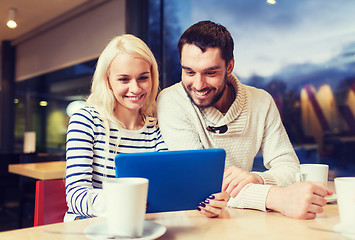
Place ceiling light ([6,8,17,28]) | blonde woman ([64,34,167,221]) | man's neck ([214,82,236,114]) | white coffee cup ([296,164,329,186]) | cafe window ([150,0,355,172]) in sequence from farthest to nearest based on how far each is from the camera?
ceiling light ([6,8,17,28])
cafe window ([150,0,355,172])
man's neck ([214,82,236,114])
blonde woman ([64,34,167,221])
white coffee cup ([296,164,329,186])

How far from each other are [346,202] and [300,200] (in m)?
0.19

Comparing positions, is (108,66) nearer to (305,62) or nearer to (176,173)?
(176,173)

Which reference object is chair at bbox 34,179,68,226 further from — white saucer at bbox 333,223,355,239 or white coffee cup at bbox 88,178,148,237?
white saucer at bbox 333,223,355,239

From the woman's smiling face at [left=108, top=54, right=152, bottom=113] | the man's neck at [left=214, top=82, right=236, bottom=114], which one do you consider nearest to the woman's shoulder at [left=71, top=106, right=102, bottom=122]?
the woman's smiling face at [left=108, top=54, right=152, bottom=113]

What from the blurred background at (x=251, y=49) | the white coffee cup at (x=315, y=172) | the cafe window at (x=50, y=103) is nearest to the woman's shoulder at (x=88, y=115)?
the white coffee cup at (x=315, y=172)

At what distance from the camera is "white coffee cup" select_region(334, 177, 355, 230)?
0.74m

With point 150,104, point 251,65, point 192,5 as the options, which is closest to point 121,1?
point 192,5

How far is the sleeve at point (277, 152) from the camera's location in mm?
1313

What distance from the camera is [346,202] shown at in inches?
29.7

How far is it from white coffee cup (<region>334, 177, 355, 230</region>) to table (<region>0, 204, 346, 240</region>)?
0.10 ft

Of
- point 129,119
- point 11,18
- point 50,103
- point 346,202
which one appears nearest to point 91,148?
point 129,119

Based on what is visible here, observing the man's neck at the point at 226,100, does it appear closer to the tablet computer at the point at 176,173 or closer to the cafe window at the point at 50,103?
the tablet computer at the point at 176,173

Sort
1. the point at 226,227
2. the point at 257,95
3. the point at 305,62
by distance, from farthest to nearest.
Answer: the point at 305,62, the point at 257,95, the point at 226,227

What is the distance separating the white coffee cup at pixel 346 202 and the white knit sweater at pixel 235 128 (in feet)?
1.99
